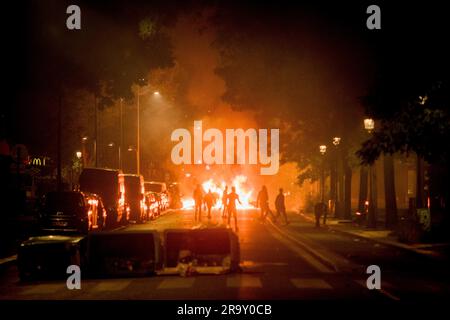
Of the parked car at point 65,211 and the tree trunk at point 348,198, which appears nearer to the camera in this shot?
the parked car at point 65,211

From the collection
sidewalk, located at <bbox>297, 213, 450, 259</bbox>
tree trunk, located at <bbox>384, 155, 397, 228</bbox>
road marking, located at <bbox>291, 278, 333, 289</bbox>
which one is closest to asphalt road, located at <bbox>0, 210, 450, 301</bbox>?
road marking, located at <bbox>291, 278, 333, 289</bbox>

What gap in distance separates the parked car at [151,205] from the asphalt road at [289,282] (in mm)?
23598

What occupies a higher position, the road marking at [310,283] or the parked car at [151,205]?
the parked car at [151,205]

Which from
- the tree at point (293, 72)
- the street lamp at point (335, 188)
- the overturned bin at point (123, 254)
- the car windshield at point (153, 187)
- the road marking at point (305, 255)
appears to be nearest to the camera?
the overturned bin at point (123, 254)

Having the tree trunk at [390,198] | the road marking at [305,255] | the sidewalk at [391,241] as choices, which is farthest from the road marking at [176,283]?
the tree trunk at [390,198]

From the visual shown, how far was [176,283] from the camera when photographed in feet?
60.4

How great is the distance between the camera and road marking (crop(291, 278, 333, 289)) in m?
17.9

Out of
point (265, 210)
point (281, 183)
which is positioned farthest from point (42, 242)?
point (281, 183)

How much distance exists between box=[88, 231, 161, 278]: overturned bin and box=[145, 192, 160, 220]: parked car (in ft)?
102

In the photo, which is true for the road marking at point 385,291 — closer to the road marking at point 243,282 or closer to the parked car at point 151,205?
the road marking at point 243,282

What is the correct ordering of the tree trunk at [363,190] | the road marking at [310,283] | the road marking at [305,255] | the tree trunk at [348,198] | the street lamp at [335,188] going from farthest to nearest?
1. the street lamp at [335,188]
2. the tree trunk at [348,198]
3. the tree trunk at [363,190]
4. the road marking at [305,255]
5. the road marking at [310,283]

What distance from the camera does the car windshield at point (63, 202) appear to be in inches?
1448
